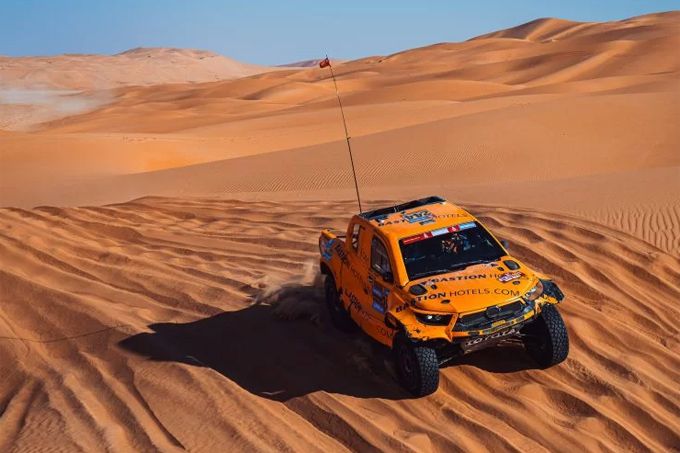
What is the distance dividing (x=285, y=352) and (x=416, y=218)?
192 cm

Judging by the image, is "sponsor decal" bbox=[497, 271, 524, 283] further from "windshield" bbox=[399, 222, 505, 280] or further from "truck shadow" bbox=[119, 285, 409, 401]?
"truck shadow" bbox=[119, 285, 409, 401]

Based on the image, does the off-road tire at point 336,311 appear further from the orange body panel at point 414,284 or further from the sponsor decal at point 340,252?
the sponsor decal at point 340,252

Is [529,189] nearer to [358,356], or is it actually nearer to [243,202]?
[243,202]

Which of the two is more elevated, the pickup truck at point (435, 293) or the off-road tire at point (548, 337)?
the pickup truck at point (435, 293)

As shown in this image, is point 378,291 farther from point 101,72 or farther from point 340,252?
point 101,72

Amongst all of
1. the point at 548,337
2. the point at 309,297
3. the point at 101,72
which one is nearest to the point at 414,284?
the point at 548,337

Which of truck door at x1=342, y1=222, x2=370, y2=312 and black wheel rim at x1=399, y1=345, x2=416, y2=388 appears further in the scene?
truck door at x1=342, y1=222, x2=370, y2=312

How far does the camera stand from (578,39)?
3211 inches

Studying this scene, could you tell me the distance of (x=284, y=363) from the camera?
793 centimetres

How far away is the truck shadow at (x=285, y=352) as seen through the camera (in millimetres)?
7344

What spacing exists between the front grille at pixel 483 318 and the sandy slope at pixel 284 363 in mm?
634

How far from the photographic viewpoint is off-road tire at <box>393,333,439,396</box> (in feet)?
22.1

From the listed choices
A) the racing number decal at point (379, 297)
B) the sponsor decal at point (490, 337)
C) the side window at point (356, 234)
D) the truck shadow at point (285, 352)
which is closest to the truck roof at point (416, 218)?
the side window at point (356, 234)

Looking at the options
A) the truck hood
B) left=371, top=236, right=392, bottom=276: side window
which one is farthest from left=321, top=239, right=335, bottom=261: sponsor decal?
the truck hood
